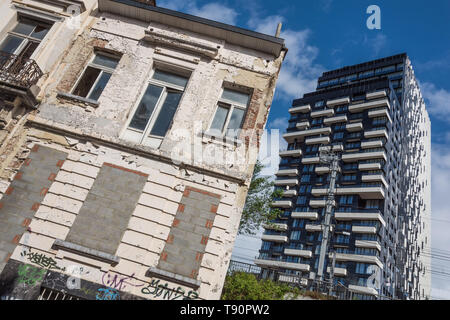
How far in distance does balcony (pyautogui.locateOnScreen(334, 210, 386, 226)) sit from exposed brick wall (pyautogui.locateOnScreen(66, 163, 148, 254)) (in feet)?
167

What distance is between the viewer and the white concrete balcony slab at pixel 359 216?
47719 mm

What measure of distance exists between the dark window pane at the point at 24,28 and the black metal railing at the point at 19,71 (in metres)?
1.25

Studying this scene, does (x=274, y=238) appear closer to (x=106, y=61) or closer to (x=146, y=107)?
(x=146, y=107)

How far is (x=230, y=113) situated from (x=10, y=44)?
7.11 m

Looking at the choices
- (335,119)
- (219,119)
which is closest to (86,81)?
(219,119)

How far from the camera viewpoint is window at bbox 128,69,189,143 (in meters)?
7.64

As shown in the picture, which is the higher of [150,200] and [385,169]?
[385,169]

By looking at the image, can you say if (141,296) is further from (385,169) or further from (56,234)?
(385,169)

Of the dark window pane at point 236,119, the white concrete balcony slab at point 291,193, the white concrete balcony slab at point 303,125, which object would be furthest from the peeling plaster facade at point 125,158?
the white concrete balcony slab at point 303,125

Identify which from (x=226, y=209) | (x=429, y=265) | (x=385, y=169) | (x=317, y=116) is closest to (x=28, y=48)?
(x=226, y=209)

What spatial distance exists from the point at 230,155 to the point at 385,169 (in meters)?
54.2

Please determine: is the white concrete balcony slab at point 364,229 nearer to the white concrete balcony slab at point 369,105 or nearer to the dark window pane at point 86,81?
the white concrete balcony slab at point 369,105

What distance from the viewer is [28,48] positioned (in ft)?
27.4

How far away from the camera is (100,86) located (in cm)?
809
